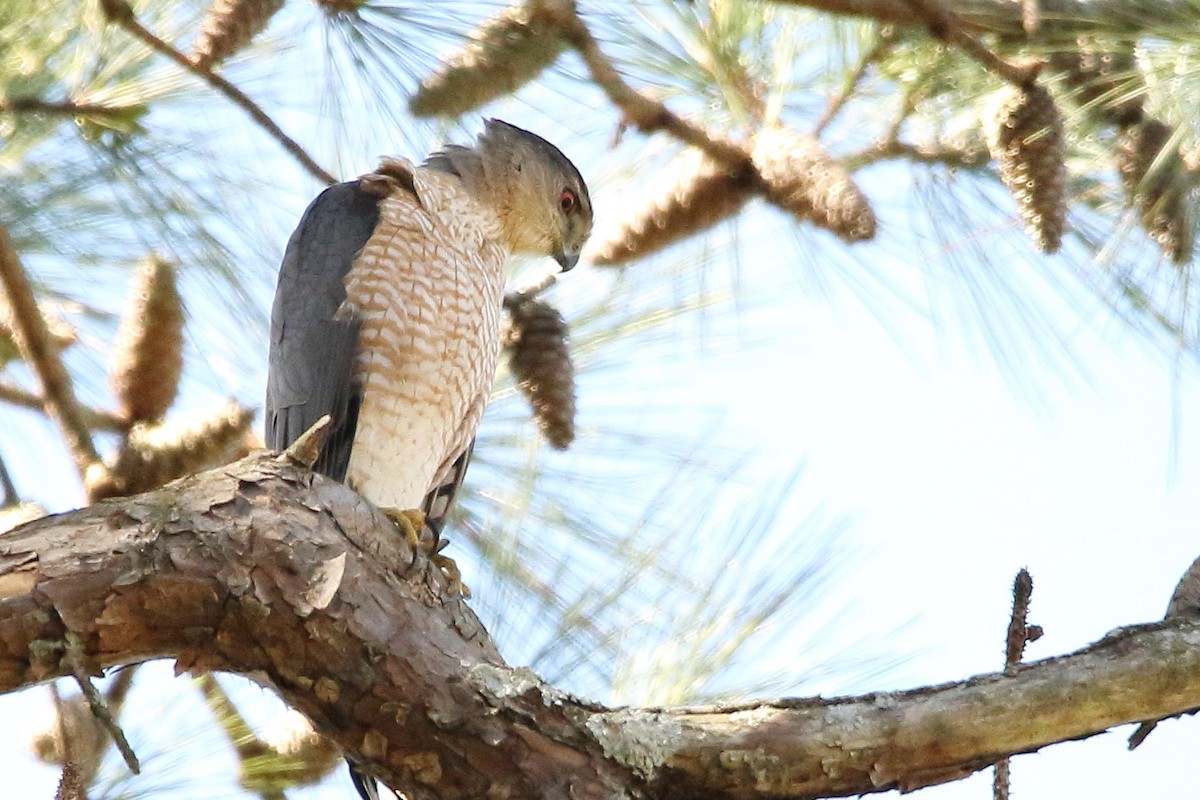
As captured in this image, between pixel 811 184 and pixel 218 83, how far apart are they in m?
1.66

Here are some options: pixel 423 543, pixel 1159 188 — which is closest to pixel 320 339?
pixel 423 543

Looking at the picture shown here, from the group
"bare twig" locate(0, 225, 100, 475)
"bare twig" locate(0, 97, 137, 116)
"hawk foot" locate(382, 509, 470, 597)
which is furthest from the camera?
"bare twig" locate(0, 97, 137, 116)

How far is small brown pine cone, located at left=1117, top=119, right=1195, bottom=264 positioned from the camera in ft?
14.3

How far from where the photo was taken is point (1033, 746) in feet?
8.42

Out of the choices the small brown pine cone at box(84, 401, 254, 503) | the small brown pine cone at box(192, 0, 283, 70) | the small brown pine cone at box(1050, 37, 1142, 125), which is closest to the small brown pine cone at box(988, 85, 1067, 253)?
the small brown pine cone at box(1050, 37, 1142, 125)

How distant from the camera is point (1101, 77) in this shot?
432 cm

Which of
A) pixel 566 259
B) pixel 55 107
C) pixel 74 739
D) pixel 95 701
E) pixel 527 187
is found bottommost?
pixel 95 701

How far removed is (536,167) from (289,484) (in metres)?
2.21

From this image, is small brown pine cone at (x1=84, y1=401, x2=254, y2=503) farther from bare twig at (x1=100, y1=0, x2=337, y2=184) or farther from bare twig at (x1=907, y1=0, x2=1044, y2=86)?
bare twig at (x1=907, y1=0, x2=1044, y2=86)

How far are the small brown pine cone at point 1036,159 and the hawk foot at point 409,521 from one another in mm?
1905

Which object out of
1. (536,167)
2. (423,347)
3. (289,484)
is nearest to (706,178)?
(536,167)

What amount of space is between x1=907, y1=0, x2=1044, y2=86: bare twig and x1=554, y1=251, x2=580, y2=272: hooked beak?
138cm

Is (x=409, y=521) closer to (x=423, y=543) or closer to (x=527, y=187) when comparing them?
(x=423, y=543)

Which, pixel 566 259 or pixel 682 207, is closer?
pixel 682 207
